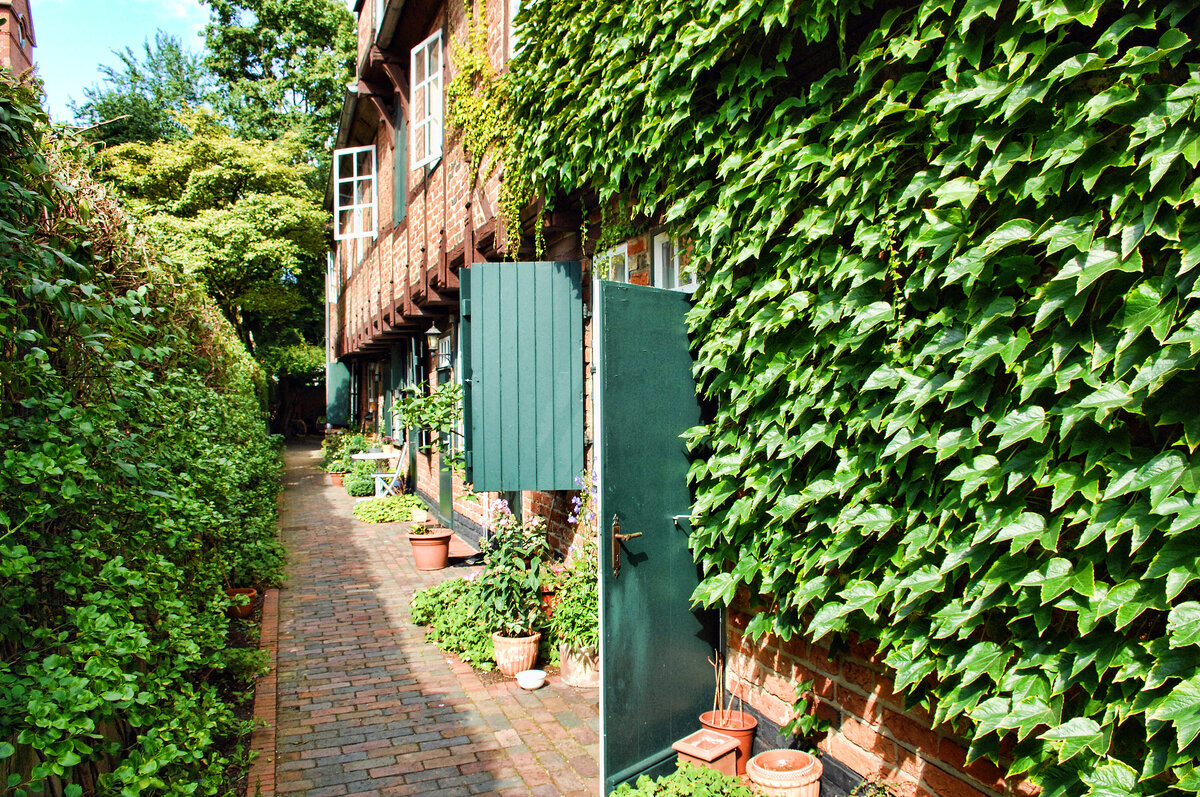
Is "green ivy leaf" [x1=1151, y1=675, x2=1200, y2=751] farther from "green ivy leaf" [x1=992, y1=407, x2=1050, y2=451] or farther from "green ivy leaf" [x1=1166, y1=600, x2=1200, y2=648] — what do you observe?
"green ivy leaf" [x1=992, y1=407, x2=1050, y2=451]

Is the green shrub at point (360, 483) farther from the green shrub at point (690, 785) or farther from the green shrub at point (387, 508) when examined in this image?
the green shrub at point (690, 785)

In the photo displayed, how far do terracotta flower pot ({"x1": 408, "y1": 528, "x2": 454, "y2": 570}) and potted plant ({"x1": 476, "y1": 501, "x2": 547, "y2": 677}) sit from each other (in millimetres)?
2839

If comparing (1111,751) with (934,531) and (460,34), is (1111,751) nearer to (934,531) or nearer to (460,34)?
(934,531)

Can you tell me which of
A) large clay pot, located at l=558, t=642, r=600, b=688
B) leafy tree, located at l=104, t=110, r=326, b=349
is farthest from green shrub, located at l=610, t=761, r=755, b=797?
leafy tree, located at l=104, t=110, r=326, b=349

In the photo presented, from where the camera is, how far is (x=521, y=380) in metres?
5.48

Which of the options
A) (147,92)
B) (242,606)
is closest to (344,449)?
(242,606)

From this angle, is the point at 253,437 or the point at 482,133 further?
the point at 253,437

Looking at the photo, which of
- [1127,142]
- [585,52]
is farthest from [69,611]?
[585,52]

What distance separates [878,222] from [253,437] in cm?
909

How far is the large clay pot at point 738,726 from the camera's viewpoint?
358 cm

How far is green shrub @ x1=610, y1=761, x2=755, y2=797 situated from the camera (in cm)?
320

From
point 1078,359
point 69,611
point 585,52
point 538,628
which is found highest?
point 585,52

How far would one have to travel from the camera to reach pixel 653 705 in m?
3.64

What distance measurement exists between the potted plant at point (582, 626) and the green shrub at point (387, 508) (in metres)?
7.04
